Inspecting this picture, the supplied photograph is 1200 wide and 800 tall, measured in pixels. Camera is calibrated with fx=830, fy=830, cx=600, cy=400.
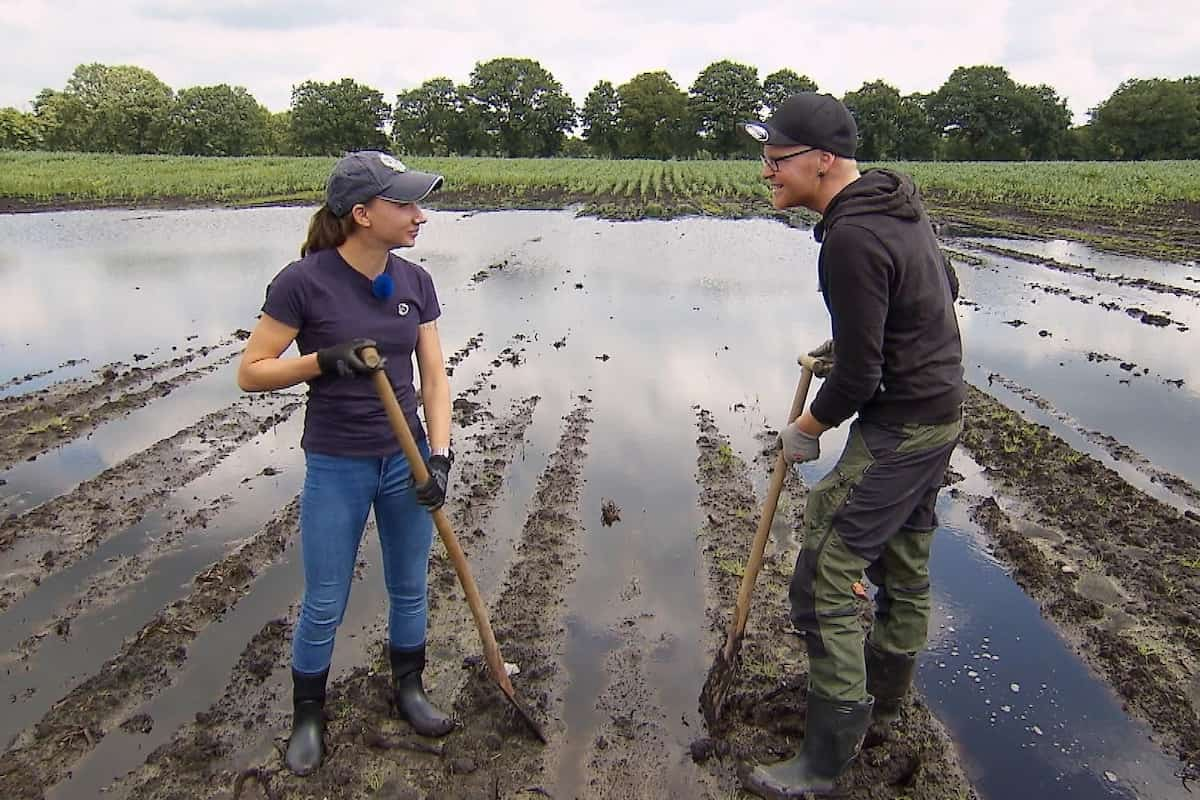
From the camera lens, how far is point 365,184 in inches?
104

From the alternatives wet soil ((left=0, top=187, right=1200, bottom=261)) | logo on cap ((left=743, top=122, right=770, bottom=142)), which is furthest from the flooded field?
wet soil ((left=0, top=187, right=1200, bottom=261))

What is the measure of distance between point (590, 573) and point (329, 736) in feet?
5.72

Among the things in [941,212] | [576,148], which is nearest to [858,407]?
[941,212]

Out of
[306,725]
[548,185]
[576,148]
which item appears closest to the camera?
[306,725]

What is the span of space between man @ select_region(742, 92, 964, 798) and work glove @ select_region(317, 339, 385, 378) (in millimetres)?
1378

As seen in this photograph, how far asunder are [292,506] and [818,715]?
3.76 metres

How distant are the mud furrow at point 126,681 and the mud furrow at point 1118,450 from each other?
19.1ft

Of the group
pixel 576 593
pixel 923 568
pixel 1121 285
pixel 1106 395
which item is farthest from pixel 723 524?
pixel 1121 285

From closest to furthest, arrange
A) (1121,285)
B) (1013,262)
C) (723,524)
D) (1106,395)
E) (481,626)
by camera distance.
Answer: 1. (481,626)
2. (723,524)
3. (1106,395)
4. (1121,285)
5. (1013,262)

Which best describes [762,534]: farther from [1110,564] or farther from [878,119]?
[878,119]

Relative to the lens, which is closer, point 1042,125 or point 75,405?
point 75,405

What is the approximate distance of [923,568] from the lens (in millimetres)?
3080

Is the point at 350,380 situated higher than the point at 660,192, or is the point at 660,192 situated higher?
the point at 350,380

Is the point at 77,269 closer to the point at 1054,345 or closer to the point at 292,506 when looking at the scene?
the point at 292,506
